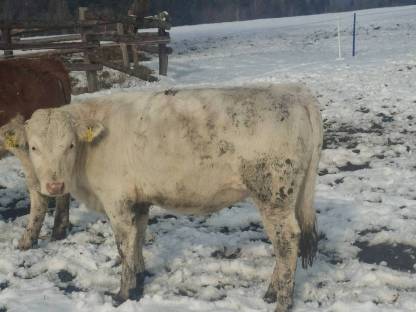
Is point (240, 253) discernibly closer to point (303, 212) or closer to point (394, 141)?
point (303, 212)

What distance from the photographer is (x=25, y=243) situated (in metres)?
4.97

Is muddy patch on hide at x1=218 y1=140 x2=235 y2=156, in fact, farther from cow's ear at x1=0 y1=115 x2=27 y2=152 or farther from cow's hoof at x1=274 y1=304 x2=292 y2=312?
cow's ear at x1=0 y1=115 x2=27 y2=152

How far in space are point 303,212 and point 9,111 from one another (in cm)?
347

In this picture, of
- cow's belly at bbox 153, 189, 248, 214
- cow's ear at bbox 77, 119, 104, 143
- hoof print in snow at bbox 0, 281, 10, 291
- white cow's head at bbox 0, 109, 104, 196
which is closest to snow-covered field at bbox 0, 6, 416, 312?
hoof print in snow at bbox 0, 281, 10, 291

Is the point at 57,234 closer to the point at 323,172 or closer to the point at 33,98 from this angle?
the point at 33,98

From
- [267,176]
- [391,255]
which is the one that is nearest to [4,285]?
[267,176]

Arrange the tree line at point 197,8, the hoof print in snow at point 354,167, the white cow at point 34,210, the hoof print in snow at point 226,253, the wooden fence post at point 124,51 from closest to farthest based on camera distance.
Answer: the hoof print in snow at point 226,253 → the white cow at point 34,210 → the hoof print in snow at point 354,167 → the wooden fence post at point 124,51 → the tree line at point 197,8

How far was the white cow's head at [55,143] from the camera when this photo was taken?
3686 millimetres

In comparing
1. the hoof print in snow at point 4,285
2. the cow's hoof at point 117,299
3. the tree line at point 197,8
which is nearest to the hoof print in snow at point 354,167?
the cow's hoof at point 117,299

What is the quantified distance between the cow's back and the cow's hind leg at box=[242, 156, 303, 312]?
306 cm

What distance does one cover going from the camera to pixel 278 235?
12.1ft

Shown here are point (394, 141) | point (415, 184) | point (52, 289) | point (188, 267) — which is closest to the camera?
point (52, 289)

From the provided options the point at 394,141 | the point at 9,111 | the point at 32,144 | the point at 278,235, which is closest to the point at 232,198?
the point at 278,235

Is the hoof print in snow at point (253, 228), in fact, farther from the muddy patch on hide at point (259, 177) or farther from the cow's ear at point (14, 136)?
the cow's ear at point (14, 136)
